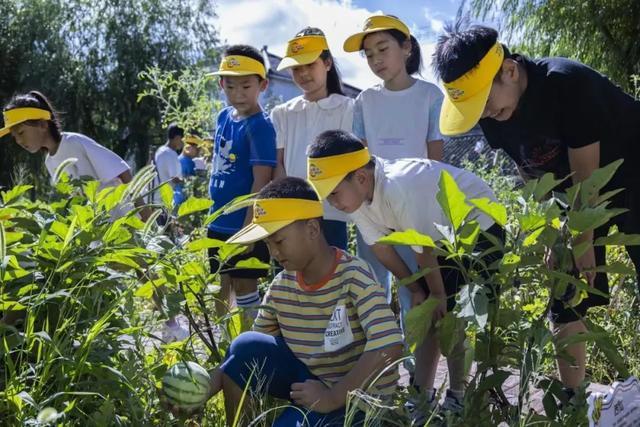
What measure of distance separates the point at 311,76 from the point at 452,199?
84.8 inches

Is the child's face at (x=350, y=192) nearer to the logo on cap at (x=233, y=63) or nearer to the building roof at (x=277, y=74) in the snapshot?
the logo on cap at (x=233, y=63)

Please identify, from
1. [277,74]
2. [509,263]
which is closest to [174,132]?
[509,263]

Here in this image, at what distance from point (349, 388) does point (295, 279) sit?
0.45 metres

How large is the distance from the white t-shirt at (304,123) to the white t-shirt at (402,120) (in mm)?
232

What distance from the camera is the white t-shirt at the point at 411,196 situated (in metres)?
2.68

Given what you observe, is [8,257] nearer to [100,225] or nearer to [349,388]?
[100,225]

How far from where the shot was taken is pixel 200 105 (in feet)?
26.6

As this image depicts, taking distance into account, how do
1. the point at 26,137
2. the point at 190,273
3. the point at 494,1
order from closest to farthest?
the point at 190,273 < the point at 26,137 < the point at 494,1

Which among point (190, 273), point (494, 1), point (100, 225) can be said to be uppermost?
point (494, 1)

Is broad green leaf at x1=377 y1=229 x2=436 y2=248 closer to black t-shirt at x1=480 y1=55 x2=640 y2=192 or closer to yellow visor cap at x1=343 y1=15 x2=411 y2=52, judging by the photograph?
black t-shirt at x1=480 y1=55 x2=640 y2=192

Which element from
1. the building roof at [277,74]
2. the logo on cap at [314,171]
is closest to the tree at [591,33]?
the logo on cap at [314,171]

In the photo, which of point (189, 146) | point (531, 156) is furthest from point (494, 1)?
point (531, 156)

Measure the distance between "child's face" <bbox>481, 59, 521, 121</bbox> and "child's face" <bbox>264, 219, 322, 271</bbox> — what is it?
70cm

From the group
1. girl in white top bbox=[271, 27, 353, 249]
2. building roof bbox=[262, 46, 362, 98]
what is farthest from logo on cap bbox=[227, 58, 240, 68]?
building roof bbox=[262, 46, 362, 98]
